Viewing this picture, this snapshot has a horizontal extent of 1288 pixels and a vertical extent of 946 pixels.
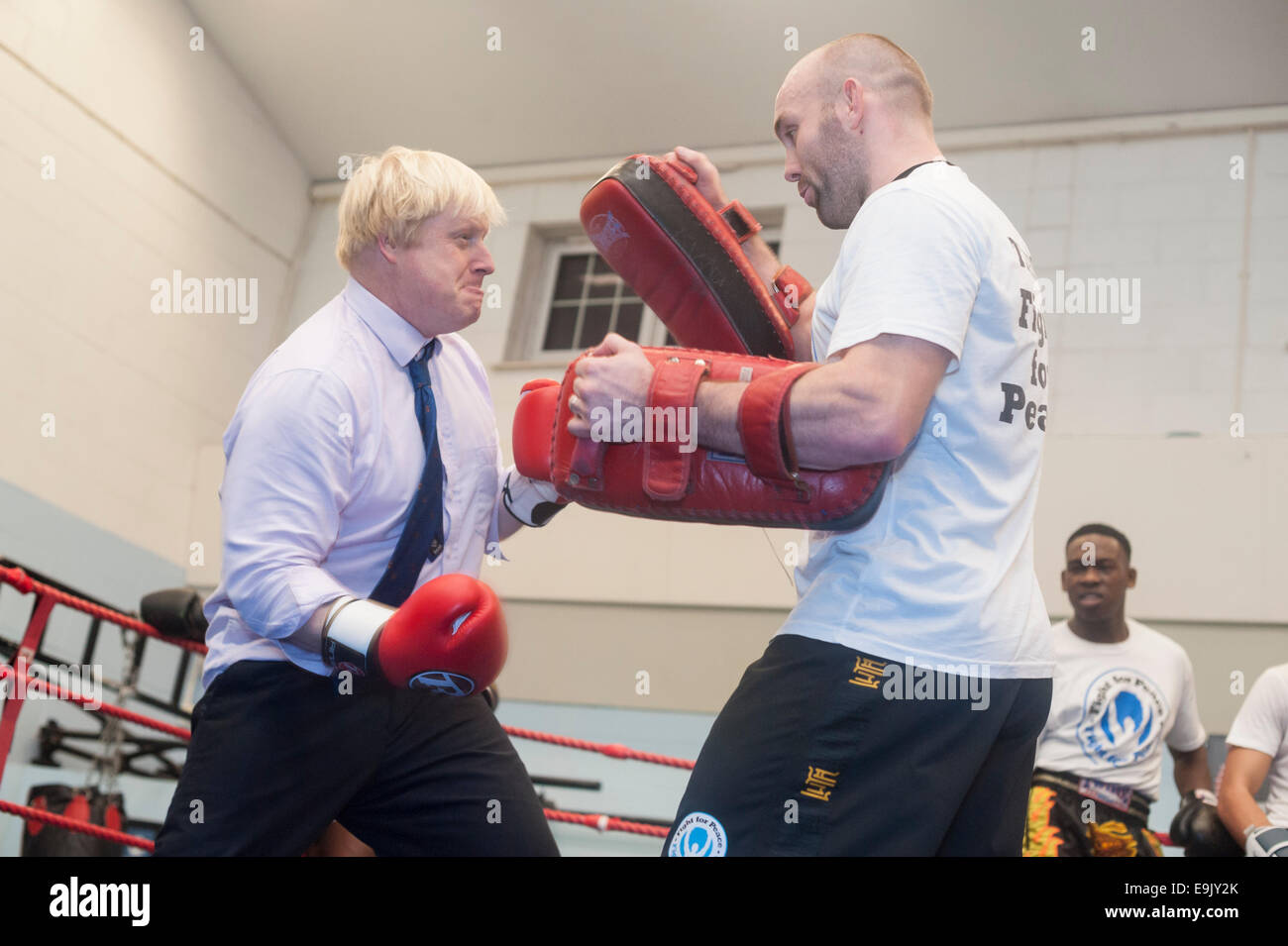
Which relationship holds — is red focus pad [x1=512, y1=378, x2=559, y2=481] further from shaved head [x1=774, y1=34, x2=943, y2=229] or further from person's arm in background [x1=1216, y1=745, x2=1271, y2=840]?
person's arm in background [x1=1216, y1=745, x2=1271, y2=840]

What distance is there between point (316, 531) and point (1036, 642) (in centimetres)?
104

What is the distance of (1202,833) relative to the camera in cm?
329

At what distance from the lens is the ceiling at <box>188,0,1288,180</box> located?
571cm

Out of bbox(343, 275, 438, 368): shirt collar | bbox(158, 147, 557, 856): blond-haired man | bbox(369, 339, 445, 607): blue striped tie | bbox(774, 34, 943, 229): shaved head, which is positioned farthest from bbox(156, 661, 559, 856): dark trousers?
bbox(774, 34, 943, 229): shaved head

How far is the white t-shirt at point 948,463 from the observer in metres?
1.40

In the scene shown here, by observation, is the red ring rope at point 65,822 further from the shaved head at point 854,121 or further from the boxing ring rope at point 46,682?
the shaved head at point 854,121

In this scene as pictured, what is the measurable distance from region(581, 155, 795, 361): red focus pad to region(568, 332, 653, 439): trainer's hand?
43 centimetres
